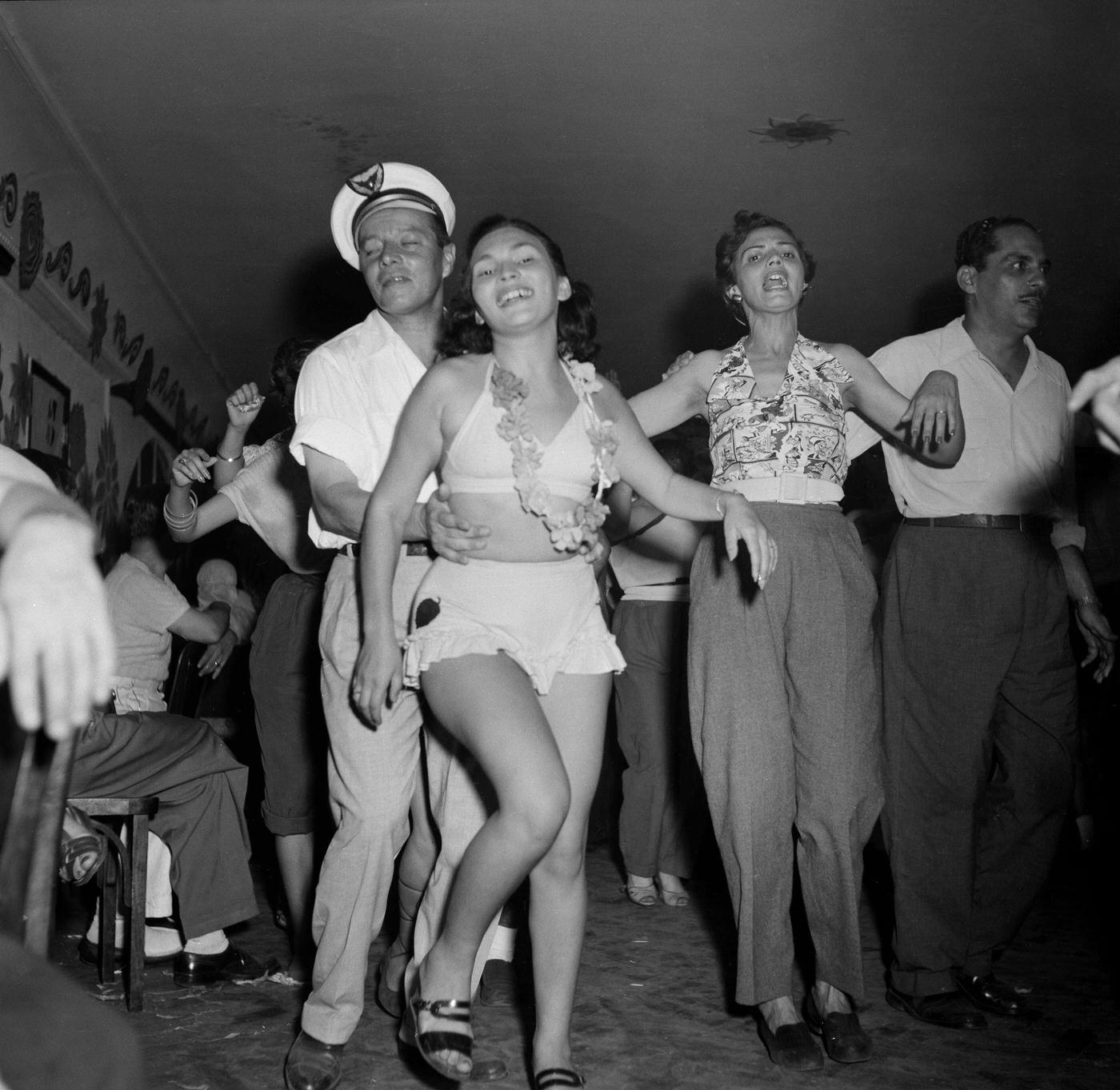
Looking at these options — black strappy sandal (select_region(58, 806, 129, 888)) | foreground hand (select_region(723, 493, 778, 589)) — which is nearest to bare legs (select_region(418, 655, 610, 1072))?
foreground hand (select_region(723, 493, 778, 589))

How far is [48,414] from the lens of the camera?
5555mm

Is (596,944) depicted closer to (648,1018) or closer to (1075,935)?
(648,1018)

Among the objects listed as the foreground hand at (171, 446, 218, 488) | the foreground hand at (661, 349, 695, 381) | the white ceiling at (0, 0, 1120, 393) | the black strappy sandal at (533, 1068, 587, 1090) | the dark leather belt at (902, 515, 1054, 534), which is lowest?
the black strappy sandal at (533, 1068, 587, 1090)

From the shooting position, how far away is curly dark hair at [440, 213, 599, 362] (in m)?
2.43

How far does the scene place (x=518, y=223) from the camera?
2436 millimetres

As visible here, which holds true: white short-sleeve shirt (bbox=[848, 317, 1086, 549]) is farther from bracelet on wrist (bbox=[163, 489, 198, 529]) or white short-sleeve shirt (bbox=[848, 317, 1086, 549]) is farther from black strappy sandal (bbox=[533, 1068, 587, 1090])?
bracelet on wrist (bbox=[163, 489, 198, 529])

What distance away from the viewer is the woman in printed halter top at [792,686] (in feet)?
8.70

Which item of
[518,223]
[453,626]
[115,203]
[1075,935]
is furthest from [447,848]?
[115,203]

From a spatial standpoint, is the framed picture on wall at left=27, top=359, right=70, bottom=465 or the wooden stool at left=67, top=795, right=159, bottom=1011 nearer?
the wooden stool at left=67, top=795, right=159, bottom=1011

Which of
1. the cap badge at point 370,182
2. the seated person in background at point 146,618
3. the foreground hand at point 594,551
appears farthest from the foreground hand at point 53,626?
the seated person in background at point 146,618

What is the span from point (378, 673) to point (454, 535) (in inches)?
10.6

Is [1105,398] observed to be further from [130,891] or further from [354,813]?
[130,891]

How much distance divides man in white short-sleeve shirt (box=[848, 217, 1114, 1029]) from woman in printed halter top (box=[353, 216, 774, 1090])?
2.88ft

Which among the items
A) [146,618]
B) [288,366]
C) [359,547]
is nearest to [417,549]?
[359,547]
